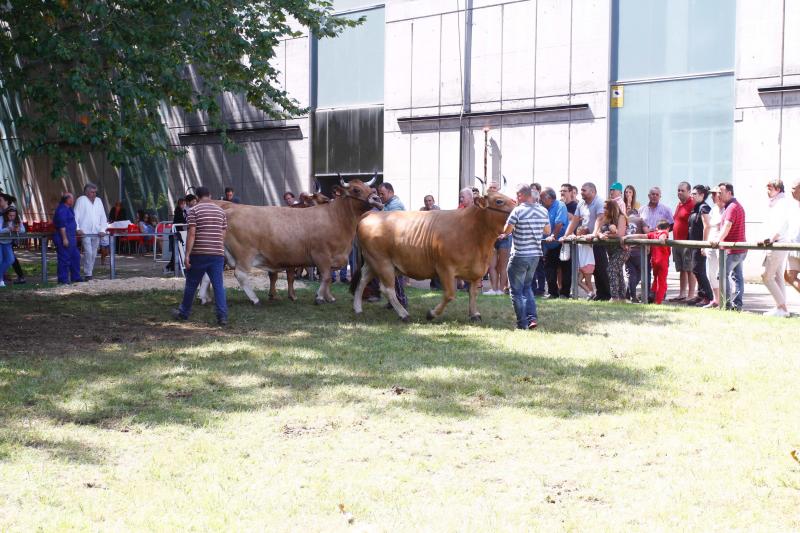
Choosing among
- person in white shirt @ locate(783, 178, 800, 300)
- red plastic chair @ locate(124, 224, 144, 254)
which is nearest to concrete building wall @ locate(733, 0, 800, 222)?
person in white shirt @ locate(783, 178, 800, 300)

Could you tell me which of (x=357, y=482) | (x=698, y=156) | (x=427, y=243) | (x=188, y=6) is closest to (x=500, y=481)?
(x=357, y=482)

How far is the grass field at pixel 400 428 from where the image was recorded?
5207 mm

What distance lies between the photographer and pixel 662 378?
8.54m

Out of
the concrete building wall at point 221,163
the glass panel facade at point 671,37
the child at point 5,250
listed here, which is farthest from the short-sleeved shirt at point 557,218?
the concrete building wall at point 221,163

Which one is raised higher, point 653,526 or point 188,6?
point 188,6

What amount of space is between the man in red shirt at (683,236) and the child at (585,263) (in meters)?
1.22

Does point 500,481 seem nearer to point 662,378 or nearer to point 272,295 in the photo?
point 662,378

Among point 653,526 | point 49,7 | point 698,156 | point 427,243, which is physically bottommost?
point 653,526

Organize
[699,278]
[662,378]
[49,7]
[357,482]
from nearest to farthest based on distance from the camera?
[357,482] < [662,378] < [49,7] < [699,278]

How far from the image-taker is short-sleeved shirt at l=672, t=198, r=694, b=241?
49.3 ft

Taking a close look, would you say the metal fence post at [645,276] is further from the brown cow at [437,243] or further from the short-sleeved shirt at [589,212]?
the brown cow at [437,243]

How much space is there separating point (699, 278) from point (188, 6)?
8142 mm

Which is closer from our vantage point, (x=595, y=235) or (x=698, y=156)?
(x=595, y=235)

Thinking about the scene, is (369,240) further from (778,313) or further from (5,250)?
(5,250)
